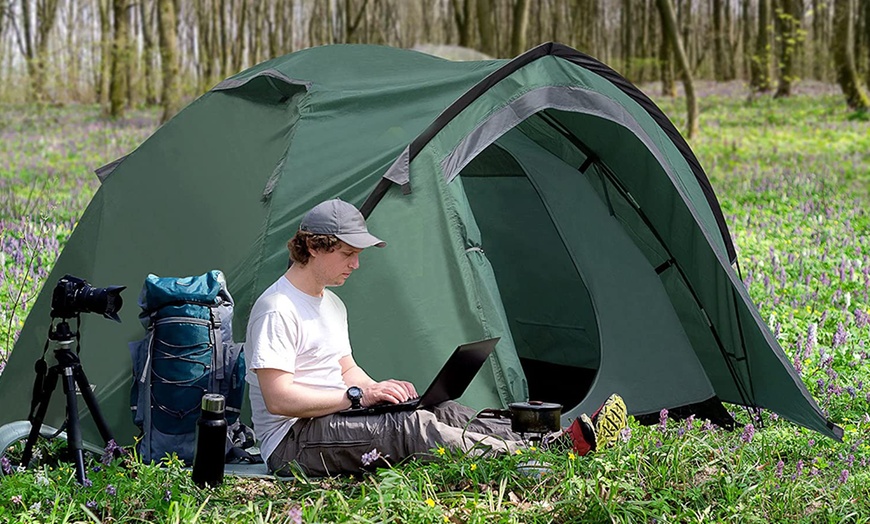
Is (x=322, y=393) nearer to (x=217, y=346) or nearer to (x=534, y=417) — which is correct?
(x=217, y=346)

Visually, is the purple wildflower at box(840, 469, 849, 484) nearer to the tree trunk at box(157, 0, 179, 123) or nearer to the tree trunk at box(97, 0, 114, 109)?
the tree trunk at box(157, 0, 179, 123)

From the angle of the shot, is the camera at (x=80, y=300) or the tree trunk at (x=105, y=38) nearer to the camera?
the camera at (x=80, y=300)

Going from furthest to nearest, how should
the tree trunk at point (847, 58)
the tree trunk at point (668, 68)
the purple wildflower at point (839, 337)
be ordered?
the tree trunk at point (668, 68) < the tree trunk at point (847, 58) < the purple wildflower at point (839, 337)

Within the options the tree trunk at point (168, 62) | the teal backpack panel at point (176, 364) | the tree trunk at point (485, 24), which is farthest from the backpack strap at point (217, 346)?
the tree trunk at point (485, 24)

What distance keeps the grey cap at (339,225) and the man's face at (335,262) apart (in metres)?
0.05

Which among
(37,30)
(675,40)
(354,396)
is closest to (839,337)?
(354,396)

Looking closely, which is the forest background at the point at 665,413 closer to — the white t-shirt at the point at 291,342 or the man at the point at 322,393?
the man at the point at 322,393

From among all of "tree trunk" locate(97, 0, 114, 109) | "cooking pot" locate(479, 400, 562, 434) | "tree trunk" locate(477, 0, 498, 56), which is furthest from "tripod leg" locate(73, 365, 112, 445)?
"tree trunk" locate(97, 0, 114, 109)

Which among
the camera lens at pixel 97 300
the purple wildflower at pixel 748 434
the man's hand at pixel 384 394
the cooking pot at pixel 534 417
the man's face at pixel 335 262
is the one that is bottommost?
the purple wildflower at pixel 748 434

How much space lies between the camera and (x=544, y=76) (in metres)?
4.70

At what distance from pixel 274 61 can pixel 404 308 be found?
191 centimetres

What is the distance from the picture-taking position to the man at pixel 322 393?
3.77 metres

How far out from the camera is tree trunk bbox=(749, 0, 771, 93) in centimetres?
2277

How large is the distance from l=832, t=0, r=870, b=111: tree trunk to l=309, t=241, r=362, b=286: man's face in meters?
18.2
